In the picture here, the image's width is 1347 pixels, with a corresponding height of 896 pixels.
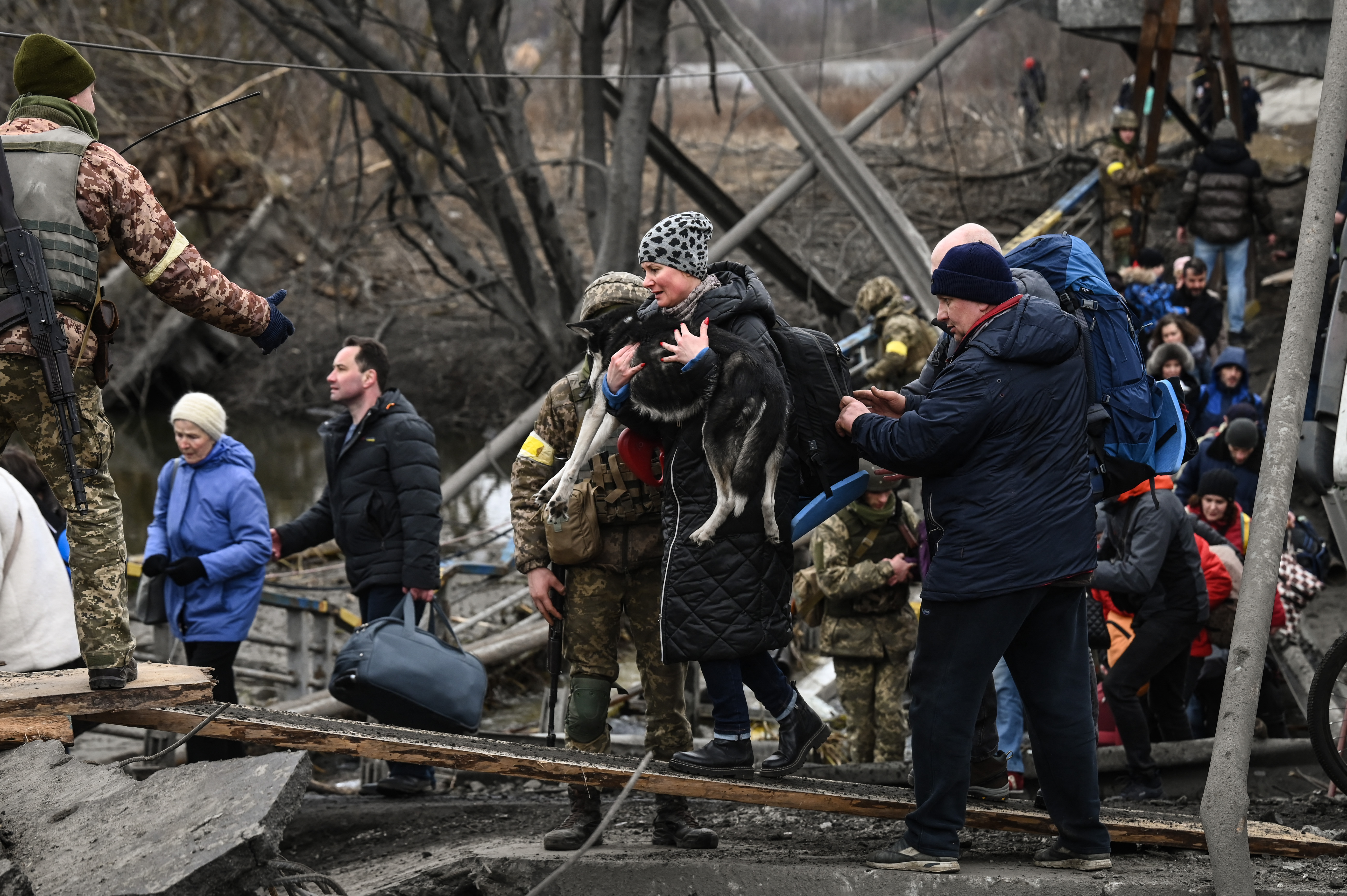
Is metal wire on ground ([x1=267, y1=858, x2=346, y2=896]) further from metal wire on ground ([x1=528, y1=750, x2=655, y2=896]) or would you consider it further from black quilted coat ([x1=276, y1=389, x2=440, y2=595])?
black quilted coat ([x1=276, y1=389, x2=440, y2=595])

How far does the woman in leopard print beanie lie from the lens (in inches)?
164

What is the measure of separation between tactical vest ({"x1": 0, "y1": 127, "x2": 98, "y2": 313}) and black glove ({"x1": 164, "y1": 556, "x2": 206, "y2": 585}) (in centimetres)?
229

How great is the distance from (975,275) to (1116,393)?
2.19 feet

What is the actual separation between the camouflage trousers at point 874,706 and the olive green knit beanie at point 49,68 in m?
4.12

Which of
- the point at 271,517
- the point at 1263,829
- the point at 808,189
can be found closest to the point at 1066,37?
the point at 808,189

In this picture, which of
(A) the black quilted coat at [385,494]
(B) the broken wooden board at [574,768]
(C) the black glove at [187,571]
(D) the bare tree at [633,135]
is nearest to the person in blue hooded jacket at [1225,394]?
(D) the bare tree at [633,135]

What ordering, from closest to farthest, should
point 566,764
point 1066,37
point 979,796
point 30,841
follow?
point 30,841 → point 566,764 → point 979,796 → point 1066,37

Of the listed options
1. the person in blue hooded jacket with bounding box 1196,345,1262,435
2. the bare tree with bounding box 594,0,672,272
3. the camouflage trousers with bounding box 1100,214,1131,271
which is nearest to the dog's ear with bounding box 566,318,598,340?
the person in blue hooded jacket with bounding box 1196,345,1262,435

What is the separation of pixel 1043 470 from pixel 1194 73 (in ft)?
47.6

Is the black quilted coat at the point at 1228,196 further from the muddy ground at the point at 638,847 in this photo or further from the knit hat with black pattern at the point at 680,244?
the knit hat with black pattern at the point at 680,244

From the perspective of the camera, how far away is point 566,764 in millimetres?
4238

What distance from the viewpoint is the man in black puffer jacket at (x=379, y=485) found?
6.09 metres

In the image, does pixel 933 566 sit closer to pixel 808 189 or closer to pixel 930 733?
pixel 930 733

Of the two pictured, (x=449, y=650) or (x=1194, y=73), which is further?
(x=1194, y=73)
